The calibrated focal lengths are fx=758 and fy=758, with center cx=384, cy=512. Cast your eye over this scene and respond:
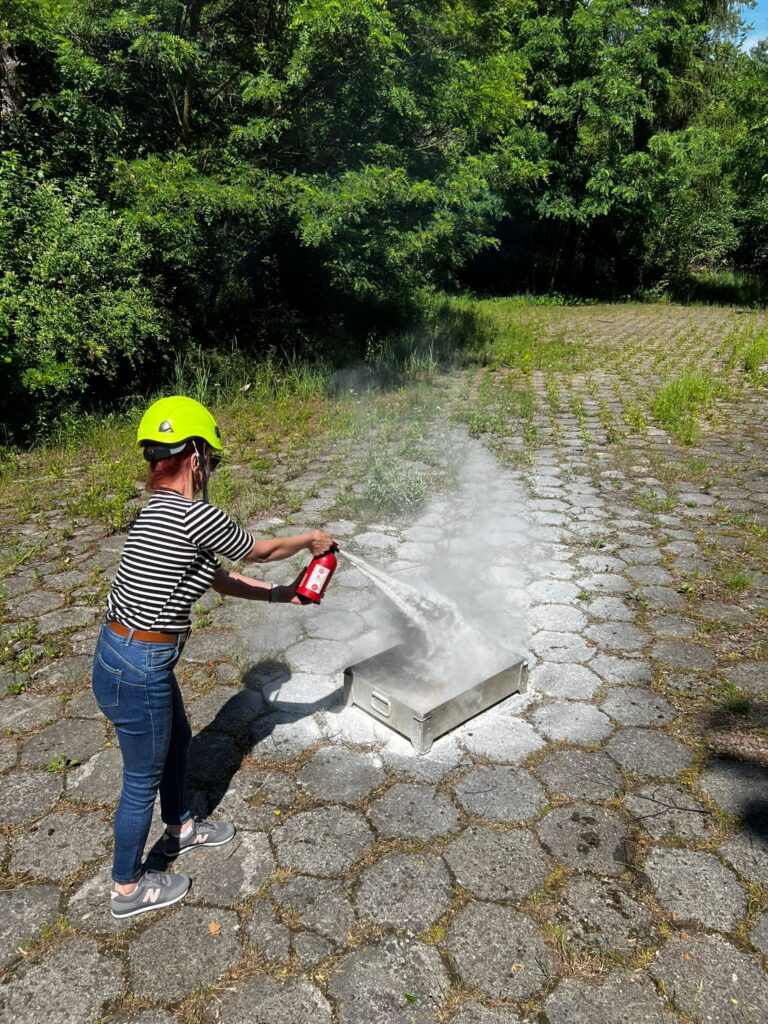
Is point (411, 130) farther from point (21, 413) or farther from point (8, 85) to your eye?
point (21, 413)

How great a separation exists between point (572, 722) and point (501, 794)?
2.00 feet

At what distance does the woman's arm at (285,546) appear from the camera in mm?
2613

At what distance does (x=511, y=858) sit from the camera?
8.78 feet

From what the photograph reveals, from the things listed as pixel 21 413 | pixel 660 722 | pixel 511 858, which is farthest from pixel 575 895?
pixel 21 413

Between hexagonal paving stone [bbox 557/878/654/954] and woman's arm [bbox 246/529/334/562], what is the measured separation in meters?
1.45

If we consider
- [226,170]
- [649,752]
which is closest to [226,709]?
[649,752]

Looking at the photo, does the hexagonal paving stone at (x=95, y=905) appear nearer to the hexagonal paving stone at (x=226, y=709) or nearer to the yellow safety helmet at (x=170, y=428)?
the hexagonal paving stone at (x=226, y=709)

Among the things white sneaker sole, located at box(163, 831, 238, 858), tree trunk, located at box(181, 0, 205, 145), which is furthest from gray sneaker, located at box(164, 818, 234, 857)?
tree trunk, located at box(181, 0, 205, 145)

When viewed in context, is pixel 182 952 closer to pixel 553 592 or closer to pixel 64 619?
pixel 64 619

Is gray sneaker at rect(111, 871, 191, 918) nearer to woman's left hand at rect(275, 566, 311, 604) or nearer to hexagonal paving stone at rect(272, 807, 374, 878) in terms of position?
hexagonal paving stone at rect(272, 807, 374, 878)

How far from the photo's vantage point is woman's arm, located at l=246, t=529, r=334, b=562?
2613 mm

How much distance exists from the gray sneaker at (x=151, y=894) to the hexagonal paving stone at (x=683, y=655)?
2.56 metres

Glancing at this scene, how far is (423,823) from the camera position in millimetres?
2838

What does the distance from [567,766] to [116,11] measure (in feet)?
26.8
